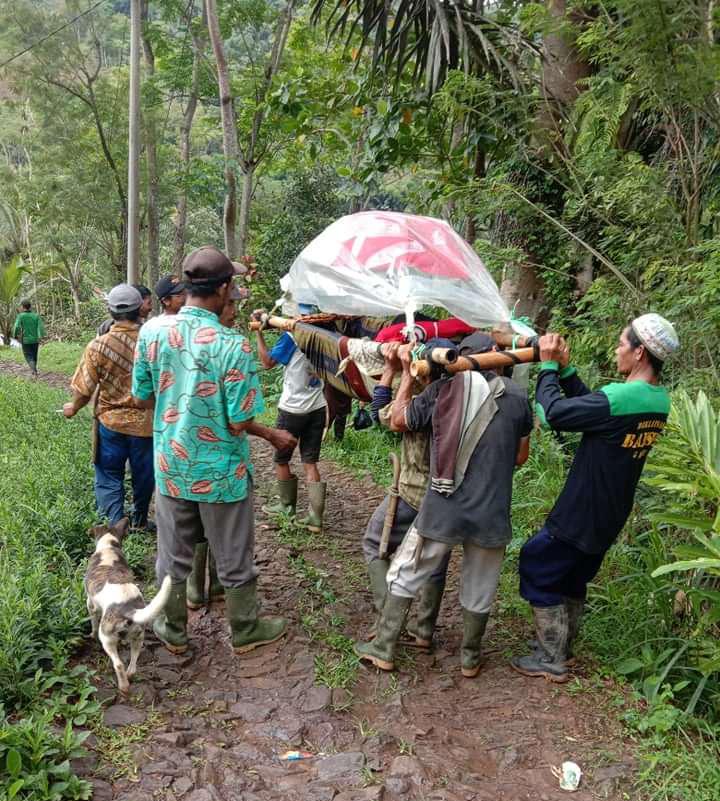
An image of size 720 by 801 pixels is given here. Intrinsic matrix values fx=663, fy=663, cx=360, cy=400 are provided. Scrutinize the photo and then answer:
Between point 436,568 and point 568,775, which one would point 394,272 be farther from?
point 568,775

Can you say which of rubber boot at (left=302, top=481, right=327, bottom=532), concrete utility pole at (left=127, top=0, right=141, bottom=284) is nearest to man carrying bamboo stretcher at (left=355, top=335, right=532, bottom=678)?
rubber boot at (left=302, top=481, right=327, bottom=532)

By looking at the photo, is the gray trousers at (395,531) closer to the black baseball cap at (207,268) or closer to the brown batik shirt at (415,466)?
the brown batik shirt at (415,466)

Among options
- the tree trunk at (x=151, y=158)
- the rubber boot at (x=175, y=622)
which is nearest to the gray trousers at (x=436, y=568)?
the rubber boot at (x=175, y=622)

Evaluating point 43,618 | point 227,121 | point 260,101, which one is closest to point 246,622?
point 43,618

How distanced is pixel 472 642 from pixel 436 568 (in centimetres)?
46

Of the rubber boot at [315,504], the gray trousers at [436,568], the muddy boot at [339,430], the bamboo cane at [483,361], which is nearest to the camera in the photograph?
the bamboo cane at [483,361]

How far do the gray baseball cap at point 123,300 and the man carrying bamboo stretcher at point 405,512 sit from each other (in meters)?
2.09

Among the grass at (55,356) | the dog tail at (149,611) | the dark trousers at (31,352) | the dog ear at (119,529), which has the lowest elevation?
the grass at (55,356)

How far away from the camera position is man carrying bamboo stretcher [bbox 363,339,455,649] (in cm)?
315

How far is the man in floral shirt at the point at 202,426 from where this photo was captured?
3.10m

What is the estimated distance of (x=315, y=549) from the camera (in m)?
4.99

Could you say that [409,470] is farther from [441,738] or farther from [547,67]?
[547,67]

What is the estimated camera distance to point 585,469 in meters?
3.11

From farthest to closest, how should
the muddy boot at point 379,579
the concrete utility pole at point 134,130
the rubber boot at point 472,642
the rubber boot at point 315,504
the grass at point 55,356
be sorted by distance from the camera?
the grass at point 55,356 < the concrete utility pole at point 134,130 < the rubber boot at point 315,504 < the muddy boot at point 379,579 < the rubber boot at point 472,642
